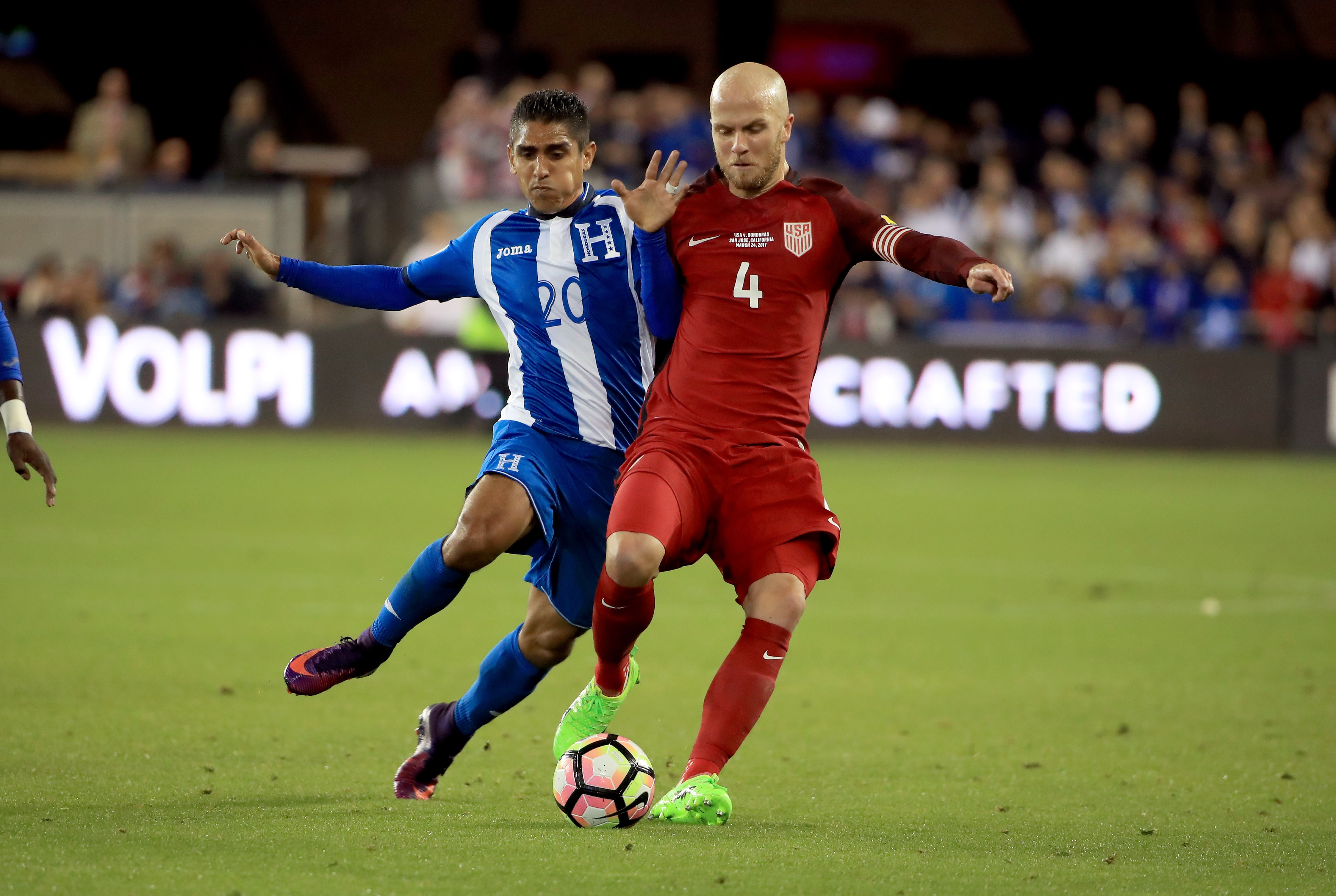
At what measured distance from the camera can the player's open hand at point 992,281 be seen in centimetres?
427

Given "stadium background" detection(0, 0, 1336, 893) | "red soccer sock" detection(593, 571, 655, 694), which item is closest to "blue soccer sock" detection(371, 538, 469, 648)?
"red soccer sock" detection(593, 571, 655, 694)

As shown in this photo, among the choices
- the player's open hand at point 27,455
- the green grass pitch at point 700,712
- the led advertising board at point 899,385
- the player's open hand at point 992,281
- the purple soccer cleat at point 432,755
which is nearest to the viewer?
the green grass pitch at point 700,712

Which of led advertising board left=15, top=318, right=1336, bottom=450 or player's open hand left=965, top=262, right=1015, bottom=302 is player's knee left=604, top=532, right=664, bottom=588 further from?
led advertising board left=15, top=318, right=1336, bottom=450

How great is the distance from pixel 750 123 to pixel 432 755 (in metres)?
1.99

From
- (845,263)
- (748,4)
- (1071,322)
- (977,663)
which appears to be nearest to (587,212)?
(845,263)

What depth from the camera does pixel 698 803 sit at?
14.2 ft

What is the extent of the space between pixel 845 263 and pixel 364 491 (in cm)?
894

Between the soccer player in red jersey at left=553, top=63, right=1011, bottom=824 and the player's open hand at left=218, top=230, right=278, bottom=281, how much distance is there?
44.3 inches

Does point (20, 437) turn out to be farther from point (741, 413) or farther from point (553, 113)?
point (741, 413)

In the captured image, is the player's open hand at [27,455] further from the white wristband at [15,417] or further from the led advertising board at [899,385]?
the led advertising board at [899,385]

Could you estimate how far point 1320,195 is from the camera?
19094mm

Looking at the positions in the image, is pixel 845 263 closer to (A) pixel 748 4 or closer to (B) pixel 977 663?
(B) pixel 977 663

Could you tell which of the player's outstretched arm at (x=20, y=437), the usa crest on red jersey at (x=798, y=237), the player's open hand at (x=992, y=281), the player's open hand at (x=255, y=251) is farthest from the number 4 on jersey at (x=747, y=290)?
the player's outstretched arm at (x=20, y=437)

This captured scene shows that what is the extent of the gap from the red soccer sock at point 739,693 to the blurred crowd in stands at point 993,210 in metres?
13.0
